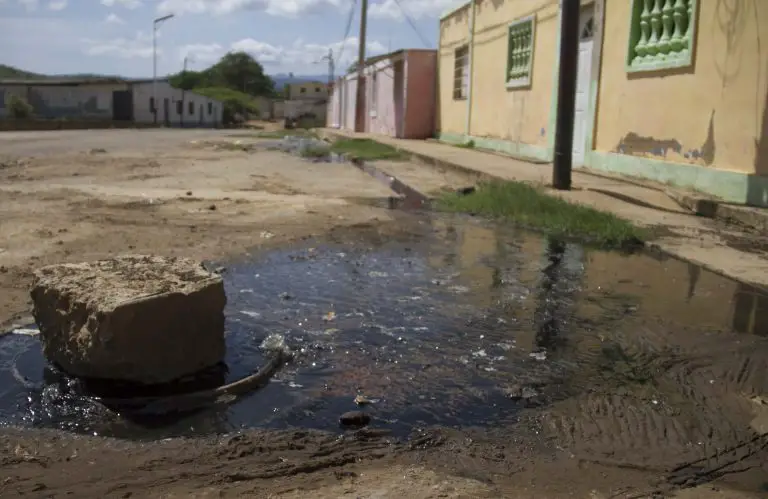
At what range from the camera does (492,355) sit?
142 inches

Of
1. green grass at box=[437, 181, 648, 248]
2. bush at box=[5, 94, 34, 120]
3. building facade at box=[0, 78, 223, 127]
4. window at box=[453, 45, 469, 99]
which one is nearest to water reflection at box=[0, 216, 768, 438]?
green grass at box=[437, 181, 648, 248]

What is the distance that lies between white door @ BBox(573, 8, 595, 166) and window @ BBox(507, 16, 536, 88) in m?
2.23

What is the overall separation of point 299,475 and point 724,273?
13.5ft

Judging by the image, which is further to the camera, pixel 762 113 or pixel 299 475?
pixel 762 113

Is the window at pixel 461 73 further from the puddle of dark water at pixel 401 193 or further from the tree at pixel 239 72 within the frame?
the tree at pixel 239 72

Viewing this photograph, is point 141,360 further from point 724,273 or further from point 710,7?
point 710,7

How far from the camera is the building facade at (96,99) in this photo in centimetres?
4681

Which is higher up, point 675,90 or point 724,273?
point 675,90

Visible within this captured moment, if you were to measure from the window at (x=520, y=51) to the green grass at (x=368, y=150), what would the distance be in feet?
11.2

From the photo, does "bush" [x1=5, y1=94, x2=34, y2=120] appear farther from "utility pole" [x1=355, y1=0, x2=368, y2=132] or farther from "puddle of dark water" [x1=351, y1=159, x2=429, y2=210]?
"puddle of dark water" [x1=351, y1=159, x2=429, y2=210]

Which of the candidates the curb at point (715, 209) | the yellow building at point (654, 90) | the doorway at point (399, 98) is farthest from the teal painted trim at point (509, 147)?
the doorway at point (399, 98)

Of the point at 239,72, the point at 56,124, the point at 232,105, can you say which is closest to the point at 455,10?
the point at 56,124

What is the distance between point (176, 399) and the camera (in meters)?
2.99

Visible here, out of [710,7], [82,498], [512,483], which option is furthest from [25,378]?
[710,7]
